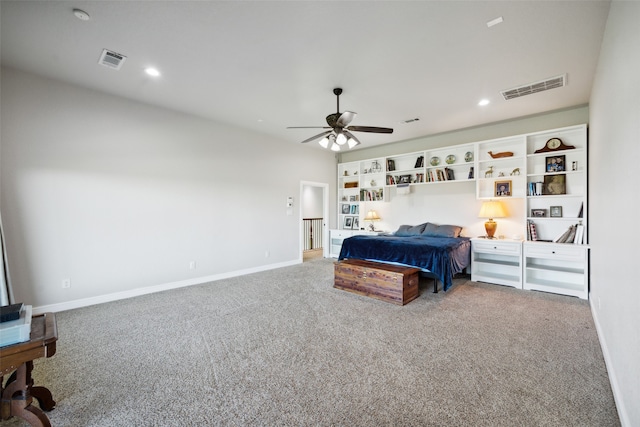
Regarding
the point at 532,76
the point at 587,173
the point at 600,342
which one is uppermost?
the point at 532,76

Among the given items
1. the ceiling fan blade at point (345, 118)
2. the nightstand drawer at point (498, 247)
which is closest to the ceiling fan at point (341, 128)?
the ceiling fan blade at point (345, 118)

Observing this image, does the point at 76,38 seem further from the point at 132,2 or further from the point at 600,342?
the point at 600,342

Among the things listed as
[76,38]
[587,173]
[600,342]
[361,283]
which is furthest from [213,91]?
[587,173]

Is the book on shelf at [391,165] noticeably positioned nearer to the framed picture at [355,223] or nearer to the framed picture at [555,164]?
the framed picture at [355,223]

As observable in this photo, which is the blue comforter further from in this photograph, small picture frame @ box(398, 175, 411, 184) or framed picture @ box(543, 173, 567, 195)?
small picture frame @ box(398, 175, 411, 184)

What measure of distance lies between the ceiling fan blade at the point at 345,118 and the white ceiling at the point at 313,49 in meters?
0.50

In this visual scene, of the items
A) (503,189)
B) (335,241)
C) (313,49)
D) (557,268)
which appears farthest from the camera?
(335,241)

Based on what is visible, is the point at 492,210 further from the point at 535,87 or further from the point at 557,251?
the point at 535,87

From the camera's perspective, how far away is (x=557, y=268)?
407cm

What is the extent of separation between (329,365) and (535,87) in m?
4.14

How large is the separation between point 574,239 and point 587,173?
970 mm

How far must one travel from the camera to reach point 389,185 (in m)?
6.14

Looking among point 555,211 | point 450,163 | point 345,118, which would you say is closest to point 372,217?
point 450,163

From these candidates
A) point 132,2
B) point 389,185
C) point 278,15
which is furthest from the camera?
point 389,185
